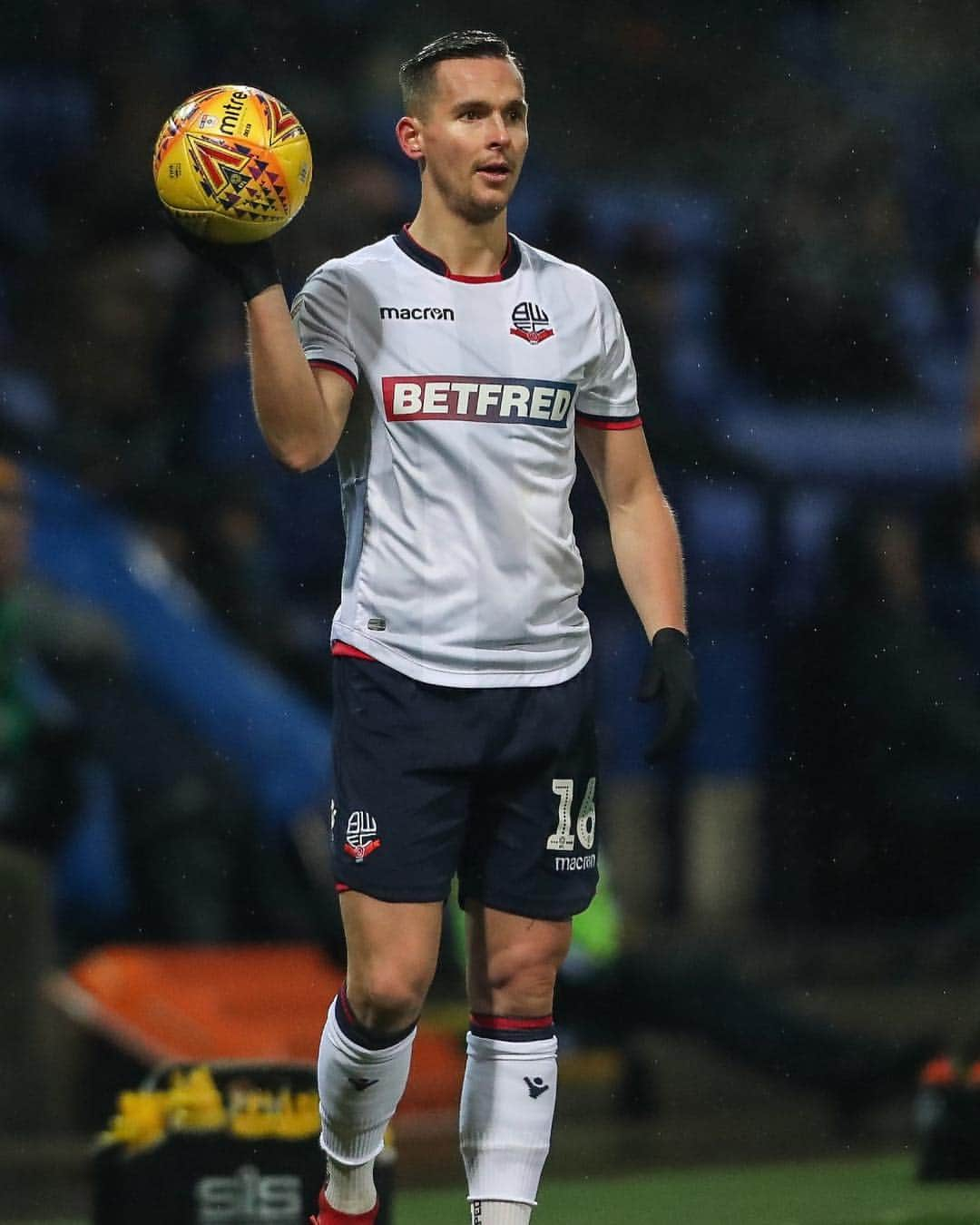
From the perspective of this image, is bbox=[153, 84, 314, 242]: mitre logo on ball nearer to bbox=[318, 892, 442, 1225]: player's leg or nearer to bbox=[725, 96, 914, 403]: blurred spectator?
bbox=[318, 892, 442, 1225]: player's leg

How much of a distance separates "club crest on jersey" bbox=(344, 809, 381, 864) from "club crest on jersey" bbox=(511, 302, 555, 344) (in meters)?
0.77

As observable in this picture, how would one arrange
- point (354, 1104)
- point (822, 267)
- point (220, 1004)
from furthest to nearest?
point (822, 267) < point (220, 1004) < point (354, 1104)

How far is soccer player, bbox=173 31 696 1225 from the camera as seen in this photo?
3.39 meters

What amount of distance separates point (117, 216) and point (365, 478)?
3237mm

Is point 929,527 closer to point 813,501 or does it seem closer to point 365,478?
point 813,501

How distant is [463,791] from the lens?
11.3 feet

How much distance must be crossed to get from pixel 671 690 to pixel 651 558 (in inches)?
9.7

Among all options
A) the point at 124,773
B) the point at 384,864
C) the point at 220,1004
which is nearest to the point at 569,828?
the point at 384,864

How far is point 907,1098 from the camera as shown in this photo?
6.20m

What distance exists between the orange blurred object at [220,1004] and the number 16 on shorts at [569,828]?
2150 millimetres

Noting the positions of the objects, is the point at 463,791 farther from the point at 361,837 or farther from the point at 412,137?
the point at 412,137

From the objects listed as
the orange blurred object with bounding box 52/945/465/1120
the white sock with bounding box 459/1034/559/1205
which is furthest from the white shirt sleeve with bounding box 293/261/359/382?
the orange blurred object with bounding box 52/945/465/1120

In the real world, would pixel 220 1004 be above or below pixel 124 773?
below

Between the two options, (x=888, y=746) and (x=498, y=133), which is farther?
(x=888, y=746)
